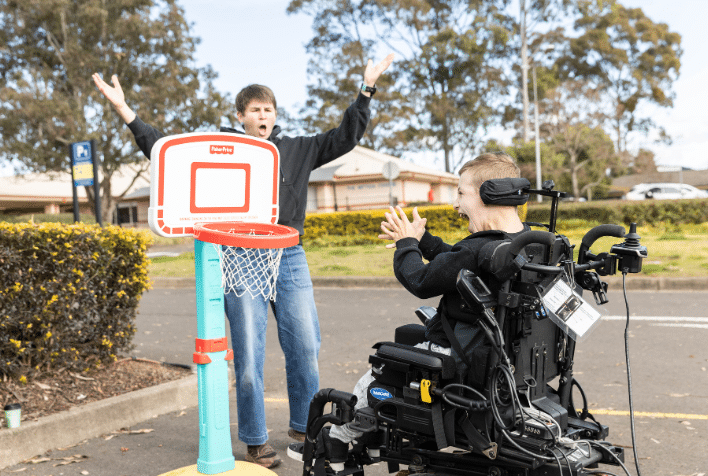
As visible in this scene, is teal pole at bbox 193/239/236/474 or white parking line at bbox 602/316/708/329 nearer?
teal pole at bbox 193/239/236/474

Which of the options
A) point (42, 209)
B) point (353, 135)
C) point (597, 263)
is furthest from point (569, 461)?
point (42, 209)

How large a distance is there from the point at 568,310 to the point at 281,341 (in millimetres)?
1795

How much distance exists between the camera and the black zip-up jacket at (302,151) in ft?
11.6

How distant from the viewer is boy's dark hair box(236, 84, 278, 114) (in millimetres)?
3492

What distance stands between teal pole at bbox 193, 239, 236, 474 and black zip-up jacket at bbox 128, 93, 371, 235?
794 mm

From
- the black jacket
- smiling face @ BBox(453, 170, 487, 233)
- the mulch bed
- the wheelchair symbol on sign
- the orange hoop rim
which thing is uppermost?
the wheelchair symbol on sign

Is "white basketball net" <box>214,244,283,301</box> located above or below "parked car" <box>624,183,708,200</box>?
below

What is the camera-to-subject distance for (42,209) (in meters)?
41.2

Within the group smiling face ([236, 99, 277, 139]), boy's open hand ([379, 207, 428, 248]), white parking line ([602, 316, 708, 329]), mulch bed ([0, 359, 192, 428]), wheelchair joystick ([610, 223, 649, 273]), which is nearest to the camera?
wheelchair joystick ([610, 223, 649, 273])

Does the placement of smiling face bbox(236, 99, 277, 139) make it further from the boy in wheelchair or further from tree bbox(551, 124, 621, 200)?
tree bbox(551, 124, 621, 200)

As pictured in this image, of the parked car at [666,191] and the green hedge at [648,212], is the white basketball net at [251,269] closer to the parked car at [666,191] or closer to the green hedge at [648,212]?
the green hedge at [648,212]

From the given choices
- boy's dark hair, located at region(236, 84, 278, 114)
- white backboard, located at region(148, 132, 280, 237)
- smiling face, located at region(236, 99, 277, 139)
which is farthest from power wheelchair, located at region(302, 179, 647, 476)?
boy's dark hair, located at region(236, 84, 278, 114)

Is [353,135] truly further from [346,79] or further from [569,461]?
[346,79]

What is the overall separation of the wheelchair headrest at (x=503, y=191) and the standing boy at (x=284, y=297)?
1.36 m
